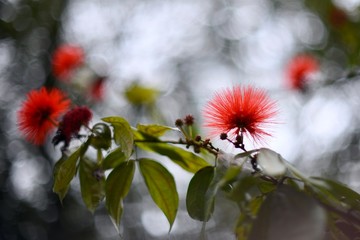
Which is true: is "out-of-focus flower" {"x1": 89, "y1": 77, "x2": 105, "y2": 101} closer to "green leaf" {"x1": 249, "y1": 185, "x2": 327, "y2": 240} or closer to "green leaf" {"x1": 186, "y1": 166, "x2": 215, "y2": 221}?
"green leaf" {"x1": 186, "y1": 166, "x2": 215, "y2": 221}

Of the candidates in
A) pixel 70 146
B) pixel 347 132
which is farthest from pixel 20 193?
pixel 70 146

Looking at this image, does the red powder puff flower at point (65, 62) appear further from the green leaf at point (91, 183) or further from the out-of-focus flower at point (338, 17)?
the green leaf at point (91, 183)

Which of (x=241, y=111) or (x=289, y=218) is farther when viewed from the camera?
(x=241, y=111)

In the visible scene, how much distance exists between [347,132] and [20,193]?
3003 millimetres

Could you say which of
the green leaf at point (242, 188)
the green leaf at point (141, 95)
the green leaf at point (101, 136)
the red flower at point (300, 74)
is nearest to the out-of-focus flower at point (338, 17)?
the red flower at point (300, 74)

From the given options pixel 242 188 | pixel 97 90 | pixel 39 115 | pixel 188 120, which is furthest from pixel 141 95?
pixel 242 188

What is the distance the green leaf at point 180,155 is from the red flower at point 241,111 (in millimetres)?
127

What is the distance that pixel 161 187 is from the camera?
127 cm

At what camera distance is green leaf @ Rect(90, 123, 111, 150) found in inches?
53.8

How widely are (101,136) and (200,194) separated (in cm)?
36

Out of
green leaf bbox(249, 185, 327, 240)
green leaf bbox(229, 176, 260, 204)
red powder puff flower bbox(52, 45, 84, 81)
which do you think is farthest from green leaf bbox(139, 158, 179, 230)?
red powder puff flower bbox(52, 45, 84, 81)

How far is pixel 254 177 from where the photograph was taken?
37.6 inches

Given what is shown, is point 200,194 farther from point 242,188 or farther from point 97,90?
point 97,90

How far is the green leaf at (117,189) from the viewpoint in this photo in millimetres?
1227
